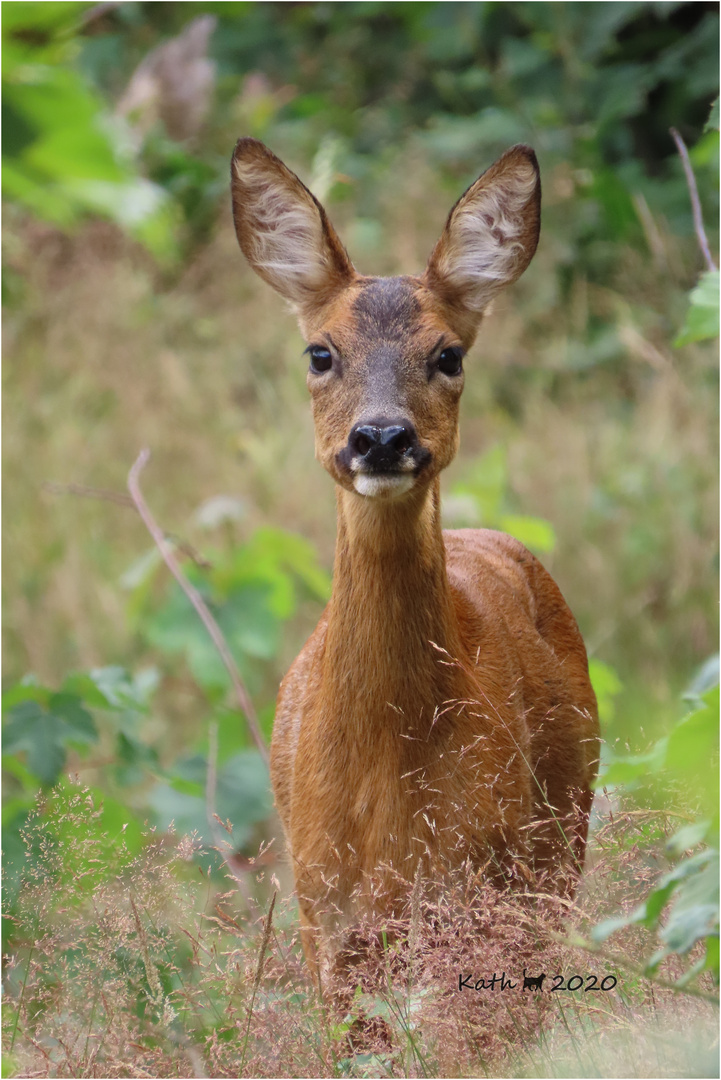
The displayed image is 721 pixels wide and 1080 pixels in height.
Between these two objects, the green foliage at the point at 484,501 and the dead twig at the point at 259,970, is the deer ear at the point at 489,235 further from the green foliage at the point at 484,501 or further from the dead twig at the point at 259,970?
the dead twig at the point at 259,970

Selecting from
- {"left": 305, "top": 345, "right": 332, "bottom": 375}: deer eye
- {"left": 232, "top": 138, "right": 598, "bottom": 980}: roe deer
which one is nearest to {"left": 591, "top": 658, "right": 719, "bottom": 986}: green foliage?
{"left": 232, "top": 138, "right": 598, "bottom": 980}: roe deer

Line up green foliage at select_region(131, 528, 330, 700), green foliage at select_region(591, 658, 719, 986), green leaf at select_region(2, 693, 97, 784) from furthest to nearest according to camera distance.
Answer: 1. green foliage at select_region(131, 528, 330, 700)
2. green leaf at select_region(2, 693, 97, 784)
3. green foliage at select_region(591, 658, 719, 986)

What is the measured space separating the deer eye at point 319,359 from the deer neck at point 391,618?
351mm

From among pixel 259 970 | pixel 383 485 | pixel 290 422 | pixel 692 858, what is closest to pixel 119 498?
pixel 383 485

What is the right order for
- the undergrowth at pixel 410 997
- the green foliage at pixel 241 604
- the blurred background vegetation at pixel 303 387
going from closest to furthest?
the undergrowth at pixel 410 997 → the green foliage at pixel 241 604 → the blurred background vegetation at pixel 303 387

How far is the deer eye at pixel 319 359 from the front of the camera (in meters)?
3.33

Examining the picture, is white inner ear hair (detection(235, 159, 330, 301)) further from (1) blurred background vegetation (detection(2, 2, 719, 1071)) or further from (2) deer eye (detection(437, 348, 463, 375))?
(1) blurred background vegetation (detection(2, 2, 719, 1071))

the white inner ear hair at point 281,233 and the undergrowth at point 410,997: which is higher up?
the white inner ear hair at point 281,233

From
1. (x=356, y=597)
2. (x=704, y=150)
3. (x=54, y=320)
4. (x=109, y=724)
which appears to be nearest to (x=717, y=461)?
(x=704, y=150)

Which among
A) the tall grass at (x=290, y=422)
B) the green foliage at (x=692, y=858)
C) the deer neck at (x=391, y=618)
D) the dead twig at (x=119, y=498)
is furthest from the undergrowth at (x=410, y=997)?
the tall grass at (x=290, y=422)

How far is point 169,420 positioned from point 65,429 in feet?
2.34

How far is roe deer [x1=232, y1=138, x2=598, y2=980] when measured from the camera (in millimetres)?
2959

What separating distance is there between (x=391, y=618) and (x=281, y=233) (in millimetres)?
1184

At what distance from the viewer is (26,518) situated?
6766 millimetres
